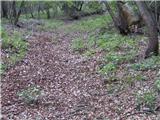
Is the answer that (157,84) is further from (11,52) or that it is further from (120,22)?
(120,22)

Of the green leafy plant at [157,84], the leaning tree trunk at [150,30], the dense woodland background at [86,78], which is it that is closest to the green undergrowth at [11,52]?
the dense woodland background at [86,78]

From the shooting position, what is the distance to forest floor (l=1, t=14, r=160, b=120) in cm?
933

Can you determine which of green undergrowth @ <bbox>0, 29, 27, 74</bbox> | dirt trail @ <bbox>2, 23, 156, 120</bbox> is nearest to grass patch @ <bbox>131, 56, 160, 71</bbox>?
dirt trail @ <bbox>2, 23, 156, 120</bbox>

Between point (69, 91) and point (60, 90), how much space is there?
1.08 feet

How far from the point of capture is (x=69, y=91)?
1151 centimetres

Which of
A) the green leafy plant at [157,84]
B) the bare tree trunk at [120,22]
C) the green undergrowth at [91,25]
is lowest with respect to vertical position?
the green undergrowth at [91,25]

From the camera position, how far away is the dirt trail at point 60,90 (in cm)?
945

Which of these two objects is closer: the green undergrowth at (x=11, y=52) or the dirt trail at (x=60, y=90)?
the dirt trail at (x=60, y=90)

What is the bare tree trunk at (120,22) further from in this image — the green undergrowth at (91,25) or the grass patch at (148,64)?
the grass patch at (148,64)

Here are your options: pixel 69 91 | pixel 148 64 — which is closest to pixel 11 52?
pixel 69 91

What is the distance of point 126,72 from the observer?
12742 mm

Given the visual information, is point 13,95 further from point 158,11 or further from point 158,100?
point 158,11

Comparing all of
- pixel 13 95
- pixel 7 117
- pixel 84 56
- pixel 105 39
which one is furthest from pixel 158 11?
pixel 7 117

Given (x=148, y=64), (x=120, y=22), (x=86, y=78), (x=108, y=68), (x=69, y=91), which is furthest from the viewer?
(x=120, y=22)
